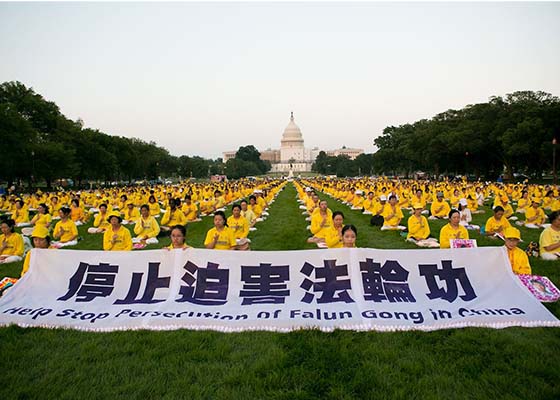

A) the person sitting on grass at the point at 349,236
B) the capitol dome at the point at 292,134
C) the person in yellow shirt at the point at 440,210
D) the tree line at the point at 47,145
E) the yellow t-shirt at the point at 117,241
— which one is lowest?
the person in yellow shirt at the point at 440,210

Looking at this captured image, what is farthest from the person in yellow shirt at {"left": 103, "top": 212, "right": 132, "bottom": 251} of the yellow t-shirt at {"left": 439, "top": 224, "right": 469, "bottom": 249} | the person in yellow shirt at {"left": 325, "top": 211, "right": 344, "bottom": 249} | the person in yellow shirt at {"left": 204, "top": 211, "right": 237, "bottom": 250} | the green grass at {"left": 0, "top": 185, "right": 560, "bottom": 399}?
the yellow t-shirt at {"left": 439, "top": 224, "right": 469, "bottom": 249}

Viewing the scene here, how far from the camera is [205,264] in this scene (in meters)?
5.33

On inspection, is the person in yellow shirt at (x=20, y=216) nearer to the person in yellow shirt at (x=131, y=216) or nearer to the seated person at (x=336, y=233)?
the person in yellow shirt at (x=131, y=216)

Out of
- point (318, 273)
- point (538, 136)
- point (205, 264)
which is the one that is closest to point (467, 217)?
point (318, 273)

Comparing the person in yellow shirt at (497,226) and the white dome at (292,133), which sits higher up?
the white dome at (292,133)

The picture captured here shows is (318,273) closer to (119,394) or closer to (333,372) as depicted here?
(333,372)

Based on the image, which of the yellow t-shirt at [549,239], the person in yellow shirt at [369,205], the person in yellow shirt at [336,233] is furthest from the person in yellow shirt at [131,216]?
the yellow t-shirt at [549,239]

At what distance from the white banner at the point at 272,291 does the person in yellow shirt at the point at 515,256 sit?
0.26 metres

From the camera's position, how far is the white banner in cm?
448

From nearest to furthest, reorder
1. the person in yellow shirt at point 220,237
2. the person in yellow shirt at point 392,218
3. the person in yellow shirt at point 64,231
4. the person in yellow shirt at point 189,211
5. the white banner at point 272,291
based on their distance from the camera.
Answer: the white banner at point 272,291
the person in yellow shirt at point 220,237
the person in yellow shirt at point 64,231
the person in yellow shirt at point 392,218
the person in yellow shirt at point 189,211

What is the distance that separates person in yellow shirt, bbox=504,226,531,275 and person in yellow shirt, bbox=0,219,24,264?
8.31 metres

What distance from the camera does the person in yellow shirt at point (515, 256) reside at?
5430 mm

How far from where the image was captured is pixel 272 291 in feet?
16.5

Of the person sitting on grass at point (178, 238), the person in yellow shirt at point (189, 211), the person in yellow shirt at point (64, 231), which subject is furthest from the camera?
the person in yellow shirt at point (189, 211)
